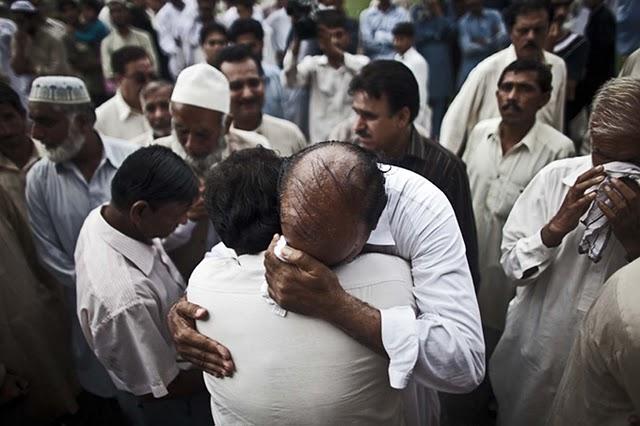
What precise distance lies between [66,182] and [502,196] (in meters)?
2.19

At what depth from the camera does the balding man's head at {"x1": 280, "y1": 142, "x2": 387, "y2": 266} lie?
1067 mm

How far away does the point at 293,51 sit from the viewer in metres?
4.66

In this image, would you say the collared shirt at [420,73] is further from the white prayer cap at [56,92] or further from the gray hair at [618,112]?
the gray hair at [618,112]

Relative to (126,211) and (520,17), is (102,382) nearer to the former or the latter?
(126,211)

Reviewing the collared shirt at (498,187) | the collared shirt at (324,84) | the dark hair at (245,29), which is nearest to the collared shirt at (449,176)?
the collared shirt at (498,187)

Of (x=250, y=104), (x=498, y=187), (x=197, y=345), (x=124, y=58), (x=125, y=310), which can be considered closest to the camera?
(x=197, y=345)

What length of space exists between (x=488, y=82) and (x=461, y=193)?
1.49 m

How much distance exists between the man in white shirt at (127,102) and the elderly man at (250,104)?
75 cm

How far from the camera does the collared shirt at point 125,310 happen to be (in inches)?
66.6

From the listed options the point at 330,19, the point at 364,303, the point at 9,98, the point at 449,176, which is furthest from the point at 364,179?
the point at 330,19

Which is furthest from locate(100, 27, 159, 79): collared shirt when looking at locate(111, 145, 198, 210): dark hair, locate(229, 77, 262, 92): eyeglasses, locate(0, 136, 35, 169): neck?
locate(111, 145, 198, 210): dark hair

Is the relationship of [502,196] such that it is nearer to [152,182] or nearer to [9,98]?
[152,182]

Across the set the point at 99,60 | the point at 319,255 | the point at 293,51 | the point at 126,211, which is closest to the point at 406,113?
the point at 126,211

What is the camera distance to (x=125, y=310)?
1682 millimetres
